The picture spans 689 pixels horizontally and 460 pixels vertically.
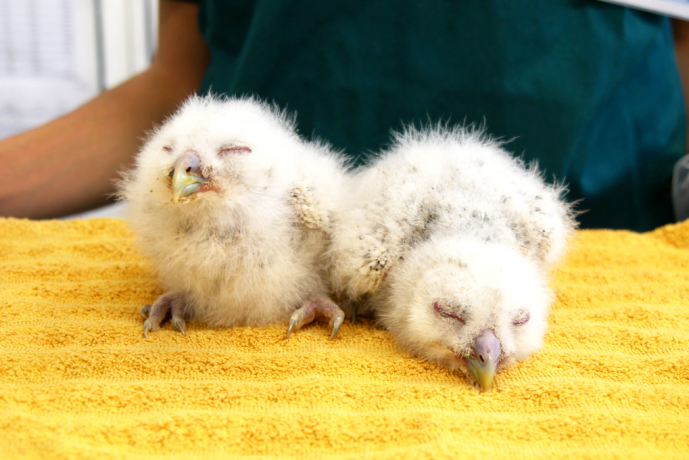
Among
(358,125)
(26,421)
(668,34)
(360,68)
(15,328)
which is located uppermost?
(668,34)

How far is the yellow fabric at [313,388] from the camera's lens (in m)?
0.85

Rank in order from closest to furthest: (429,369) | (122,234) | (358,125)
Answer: (429,369) < (122,234) < (358,125)

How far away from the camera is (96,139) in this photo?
2.08 m

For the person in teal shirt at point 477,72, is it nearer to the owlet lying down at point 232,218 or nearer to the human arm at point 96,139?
the human arm at point 96,139

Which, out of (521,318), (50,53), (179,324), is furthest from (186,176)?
(50,53)

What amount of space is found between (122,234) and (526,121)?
1.58 meters

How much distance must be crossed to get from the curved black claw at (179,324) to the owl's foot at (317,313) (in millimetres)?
252

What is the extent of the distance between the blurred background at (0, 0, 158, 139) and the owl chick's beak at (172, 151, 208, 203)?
261 cm

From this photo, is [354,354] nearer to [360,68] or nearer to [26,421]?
[26,421]

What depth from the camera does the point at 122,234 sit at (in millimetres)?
1964

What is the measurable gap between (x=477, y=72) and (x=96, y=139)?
1.49m

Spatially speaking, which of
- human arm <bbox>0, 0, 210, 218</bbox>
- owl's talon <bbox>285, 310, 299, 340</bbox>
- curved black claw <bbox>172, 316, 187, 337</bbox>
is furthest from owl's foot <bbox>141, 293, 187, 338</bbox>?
human arm <bbox>0, 0, 210, 218</bbox>

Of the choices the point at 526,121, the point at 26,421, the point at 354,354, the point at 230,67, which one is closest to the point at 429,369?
the point at 354,354

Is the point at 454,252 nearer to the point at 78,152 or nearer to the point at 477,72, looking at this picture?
the point at 477,72
